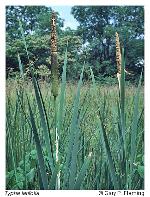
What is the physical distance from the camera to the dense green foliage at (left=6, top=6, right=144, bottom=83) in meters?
1.24

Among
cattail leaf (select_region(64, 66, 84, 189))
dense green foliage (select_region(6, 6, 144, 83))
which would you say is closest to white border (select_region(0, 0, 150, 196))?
A: dense green foliage (select_region(6, 6, 144, 83))

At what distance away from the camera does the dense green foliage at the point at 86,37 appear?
49.0 inches

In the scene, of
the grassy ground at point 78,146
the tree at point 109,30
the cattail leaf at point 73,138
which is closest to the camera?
the cattail leaf at point 73,138

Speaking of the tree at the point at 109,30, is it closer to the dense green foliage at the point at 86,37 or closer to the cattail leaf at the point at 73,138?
the dense green foliage at the point at 86,37

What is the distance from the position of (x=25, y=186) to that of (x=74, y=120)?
44cm

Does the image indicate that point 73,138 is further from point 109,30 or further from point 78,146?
point 109,30

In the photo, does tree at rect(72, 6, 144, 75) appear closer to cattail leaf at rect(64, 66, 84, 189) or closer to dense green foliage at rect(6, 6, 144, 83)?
dense green foliage at rect(6, 6, 144, 83)

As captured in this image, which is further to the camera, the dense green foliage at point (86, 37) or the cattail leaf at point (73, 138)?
the dense green foliage at point (86, 37)

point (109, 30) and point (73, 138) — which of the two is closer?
point (73, 138)

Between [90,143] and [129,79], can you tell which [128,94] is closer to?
[129,79]

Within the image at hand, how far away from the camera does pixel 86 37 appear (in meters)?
1.36
